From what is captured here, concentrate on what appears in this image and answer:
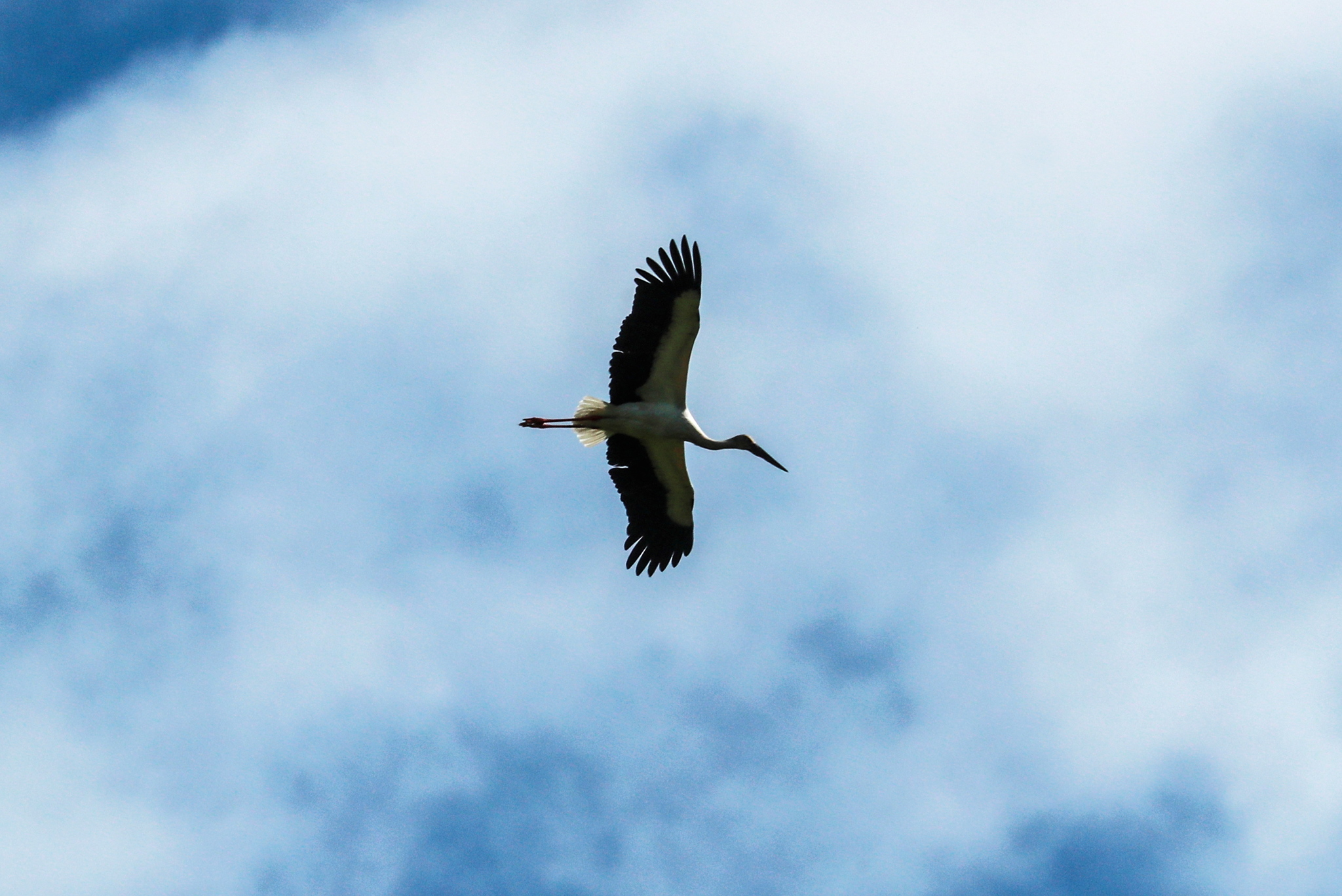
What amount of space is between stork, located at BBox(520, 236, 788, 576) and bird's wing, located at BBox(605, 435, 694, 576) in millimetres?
10

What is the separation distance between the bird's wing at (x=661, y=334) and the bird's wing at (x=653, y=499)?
982 mm

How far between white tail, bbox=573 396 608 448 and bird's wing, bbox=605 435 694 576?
0.73 ft

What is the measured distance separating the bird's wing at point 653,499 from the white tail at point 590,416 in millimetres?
224

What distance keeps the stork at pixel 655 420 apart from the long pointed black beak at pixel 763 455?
0.01 m

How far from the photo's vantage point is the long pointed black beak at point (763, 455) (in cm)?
3067

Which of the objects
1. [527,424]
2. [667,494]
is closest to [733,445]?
[667,494]

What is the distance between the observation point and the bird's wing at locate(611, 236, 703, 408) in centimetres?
2773

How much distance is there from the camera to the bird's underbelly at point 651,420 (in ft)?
94.3

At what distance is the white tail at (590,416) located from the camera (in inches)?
1140

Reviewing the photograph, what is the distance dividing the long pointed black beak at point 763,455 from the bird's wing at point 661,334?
2.19m

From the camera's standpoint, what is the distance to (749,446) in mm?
30609

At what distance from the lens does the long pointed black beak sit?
101 feet

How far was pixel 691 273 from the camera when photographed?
91.0 feet

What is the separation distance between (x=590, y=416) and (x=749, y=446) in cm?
298
